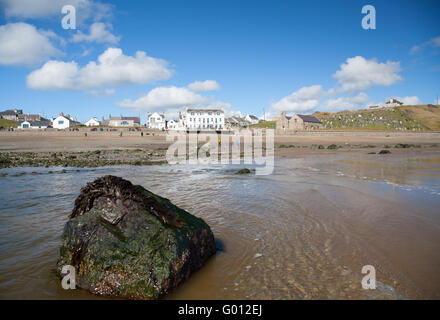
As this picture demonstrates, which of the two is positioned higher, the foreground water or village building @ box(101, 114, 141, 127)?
village building @ box(101, 114, 141, 127)

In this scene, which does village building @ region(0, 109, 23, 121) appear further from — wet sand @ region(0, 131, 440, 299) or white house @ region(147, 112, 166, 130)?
wet sand @ region(0, 131, 440, 299)

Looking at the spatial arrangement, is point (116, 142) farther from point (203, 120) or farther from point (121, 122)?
point (121, 122)

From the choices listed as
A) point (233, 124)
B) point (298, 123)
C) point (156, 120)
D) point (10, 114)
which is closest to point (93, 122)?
point (156, 120)

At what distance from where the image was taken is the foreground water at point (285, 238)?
3688mm

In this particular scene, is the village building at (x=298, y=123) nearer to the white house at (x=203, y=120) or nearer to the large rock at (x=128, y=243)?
the white house at (x=203, y=120)

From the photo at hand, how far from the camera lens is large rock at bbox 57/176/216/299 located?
3596mm

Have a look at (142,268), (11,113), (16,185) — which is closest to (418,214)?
(142,268)

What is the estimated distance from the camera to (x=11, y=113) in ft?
436

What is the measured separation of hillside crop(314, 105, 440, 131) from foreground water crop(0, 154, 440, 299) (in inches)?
3773

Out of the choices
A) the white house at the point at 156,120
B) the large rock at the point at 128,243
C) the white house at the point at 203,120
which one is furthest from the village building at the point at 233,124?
the large rock at the point at 128,243

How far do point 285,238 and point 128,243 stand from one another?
10.7ft

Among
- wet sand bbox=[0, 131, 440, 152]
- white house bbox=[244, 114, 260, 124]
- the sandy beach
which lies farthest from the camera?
white house bbox=[244, 114, 260, 124]

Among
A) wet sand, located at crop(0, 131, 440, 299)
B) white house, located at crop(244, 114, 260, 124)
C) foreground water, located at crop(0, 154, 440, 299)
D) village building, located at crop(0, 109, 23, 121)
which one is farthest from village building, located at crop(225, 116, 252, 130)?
village building, located at crop(0, 109, 23, 121)
